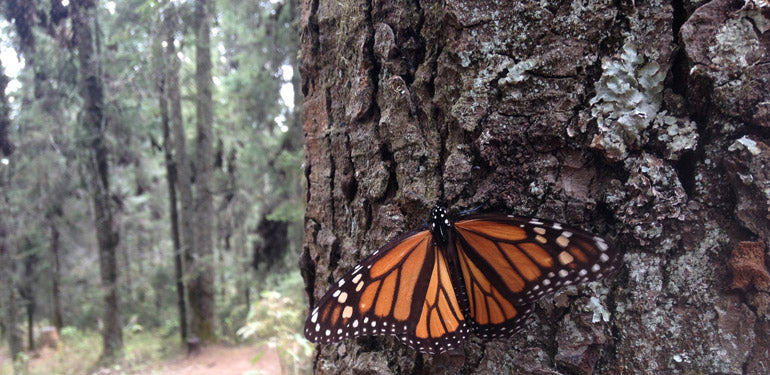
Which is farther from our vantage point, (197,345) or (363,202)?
(197,345)

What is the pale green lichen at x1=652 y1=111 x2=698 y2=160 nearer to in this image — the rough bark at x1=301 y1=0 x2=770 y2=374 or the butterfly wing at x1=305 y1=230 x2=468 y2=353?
the rough bark at x1=301 y1=0 x2=770 y2=374


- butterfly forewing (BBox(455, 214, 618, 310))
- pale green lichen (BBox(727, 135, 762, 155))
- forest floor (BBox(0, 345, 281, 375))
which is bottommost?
forest floor (BBox(0, 345, 281, 375))

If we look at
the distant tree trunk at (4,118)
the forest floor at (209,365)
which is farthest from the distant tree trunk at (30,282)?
the distant tree trunk at (4,118)

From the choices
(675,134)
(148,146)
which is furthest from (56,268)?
(675,134)

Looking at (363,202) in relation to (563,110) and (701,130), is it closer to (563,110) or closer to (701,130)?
(563,110)

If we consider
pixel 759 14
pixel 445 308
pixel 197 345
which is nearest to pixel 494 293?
pixel 445 308

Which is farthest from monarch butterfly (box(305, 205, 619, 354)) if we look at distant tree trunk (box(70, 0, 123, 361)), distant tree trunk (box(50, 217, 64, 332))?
distant tree trunk (box(50, 217, 64, 332))
